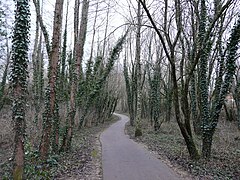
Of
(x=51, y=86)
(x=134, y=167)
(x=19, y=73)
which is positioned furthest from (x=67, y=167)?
(x=19, y=73)

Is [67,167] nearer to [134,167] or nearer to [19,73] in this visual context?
[134,167]

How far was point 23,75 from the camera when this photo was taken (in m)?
7.09

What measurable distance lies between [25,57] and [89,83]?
45.6 feet

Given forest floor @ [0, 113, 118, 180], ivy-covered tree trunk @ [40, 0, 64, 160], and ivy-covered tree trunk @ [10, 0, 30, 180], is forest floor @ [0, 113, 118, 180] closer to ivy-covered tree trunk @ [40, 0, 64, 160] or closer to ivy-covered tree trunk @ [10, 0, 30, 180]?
ivy-covered tree trunk @ [40, 0, 64, 160]

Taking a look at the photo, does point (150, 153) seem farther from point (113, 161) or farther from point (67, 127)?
point (67, 127)

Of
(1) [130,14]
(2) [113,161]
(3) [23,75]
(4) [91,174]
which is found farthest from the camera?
(1) [130,14]

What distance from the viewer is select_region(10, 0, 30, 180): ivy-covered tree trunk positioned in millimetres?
6969

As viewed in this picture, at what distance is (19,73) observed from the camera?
7.02 meters

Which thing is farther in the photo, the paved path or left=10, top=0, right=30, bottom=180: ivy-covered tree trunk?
the paved path

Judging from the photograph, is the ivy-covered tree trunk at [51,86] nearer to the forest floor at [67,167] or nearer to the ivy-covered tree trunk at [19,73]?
the forest floor at [67,167]

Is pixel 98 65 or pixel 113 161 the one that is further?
pixel 98 65

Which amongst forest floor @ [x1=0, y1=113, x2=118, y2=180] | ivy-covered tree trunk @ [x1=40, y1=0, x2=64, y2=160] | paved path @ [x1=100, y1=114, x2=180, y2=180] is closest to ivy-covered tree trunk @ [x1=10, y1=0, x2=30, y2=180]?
forest floor @ [x1=0, y1=113, x2=118, y2=180]

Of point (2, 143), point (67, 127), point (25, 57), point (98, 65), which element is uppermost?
point (98, 65)

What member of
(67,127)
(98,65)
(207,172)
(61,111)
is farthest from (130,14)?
(207,172)
